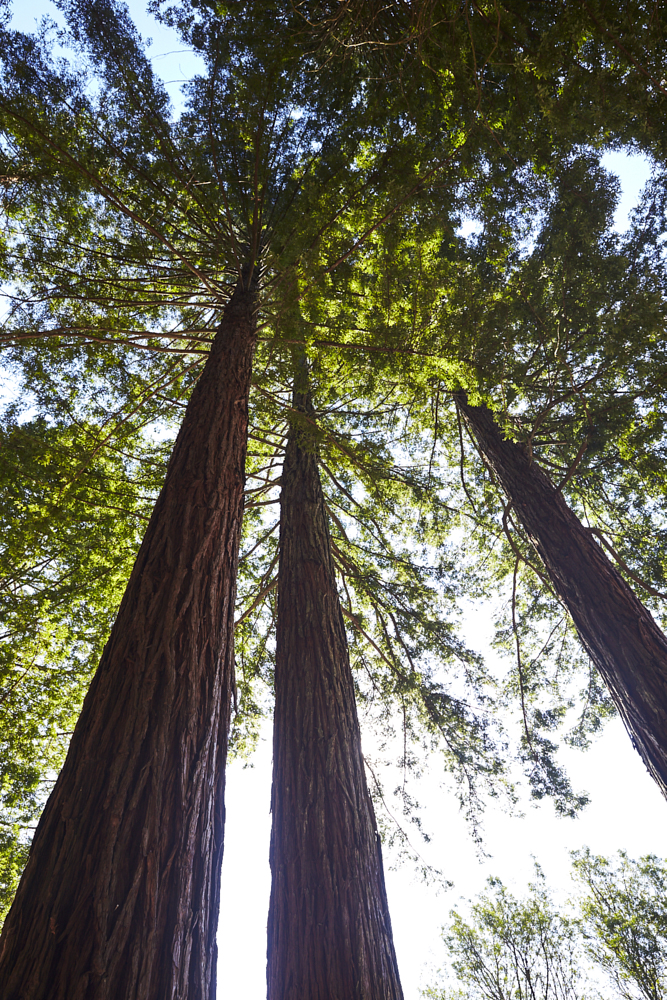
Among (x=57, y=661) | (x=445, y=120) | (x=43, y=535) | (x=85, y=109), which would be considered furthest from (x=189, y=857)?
(x=85, y=109)

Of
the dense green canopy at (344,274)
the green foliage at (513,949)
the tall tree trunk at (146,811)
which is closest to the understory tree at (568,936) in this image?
the green foliage at (513,949)

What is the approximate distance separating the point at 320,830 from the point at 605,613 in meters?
3.02

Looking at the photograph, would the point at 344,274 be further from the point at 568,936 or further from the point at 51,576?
the point at 568,936

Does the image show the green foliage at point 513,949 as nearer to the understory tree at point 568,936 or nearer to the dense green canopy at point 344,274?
the understory tree at point 568,936

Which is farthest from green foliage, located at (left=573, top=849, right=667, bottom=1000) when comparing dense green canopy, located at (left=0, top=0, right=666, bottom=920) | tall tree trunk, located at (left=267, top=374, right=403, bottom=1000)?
tall tree trunk, located at (left=267, top=374, right=403, bottom=1000)

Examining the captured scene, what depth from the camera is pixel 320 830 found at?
8.66ft

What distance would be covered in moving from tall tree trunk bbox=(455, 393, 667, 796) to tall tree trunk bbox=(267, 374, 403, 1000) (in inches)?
88.5

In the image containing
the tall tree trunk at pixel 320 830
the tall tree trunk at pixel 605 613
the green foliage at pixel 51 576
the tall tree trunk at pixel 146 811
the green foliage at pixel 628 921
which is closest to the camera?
the tall tree trunk at pixel 146 811

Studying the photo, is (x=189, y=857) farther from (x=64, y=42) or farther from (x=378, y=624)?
(x=64, y=42)

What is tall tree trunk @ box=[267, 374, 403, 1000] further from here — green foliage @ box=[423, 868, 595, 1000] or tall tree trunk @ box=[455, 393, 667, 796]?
green foliage @ box=[423, 868, 595, 1000]

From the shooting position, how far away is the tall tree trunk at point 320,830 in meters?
2.17

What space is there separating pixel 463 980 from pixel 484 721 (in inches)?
408

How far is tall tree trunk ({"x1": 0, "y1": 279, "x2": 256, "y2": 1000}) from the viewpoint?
1.28 m

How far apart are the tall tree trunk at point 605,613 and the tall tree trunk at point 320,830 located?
7.38 feet
